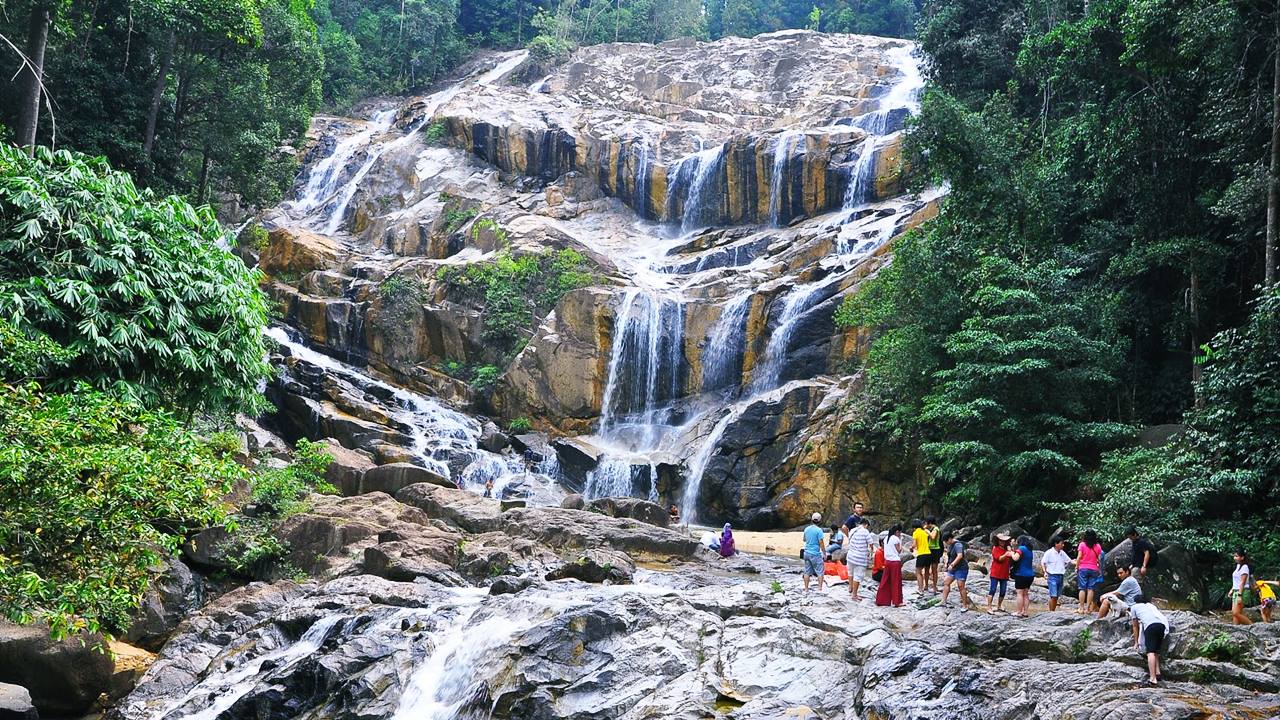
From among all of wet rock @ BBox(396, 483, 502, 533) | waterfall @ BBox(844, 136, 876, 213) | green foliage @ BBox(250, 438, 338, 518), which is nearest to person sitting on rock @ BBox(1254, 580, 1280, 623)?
wet rock @ BBox(396, 483, 502, 533)

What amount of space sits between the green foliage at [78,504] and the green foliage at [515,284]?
24629 millimetres

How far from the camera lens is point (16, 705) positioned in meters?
10.6

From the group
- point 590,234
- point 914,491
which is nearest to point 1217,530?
point 914,491

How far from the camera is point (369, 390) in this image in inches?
1209

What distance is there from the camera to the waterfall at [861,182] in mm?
37312

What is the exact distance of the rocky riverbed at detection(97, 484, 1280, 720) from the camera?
8.63 meters

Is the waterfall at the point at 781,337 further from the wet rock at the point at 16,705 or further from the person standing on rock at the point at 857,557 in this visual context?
the wet rock at the point at 16,705

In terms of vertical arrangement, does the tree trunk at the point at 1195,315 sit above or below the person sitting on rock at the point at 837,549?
above

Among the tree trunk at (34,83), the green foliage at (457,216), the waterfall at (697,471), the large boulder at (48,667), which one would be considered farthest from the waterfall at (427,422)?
the large boulder at (48,667)

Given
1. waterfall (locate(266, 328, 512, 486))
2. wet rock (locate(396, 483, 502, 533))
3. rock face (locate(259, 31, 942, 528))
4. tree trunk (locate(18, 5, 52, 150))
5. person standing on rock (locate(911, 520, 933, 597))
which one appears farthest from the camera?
waterfall (locate(266, 328, 512, 486))

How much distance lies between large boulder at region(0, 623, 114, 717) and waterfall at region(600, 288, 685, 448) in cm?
2028

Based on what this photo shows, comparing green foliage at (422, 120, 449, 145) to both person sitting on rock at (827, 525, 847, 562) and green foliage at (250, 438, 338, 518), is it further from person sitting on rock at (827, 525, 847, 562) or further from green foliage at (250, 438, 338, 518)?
person sitting on rock at (827, 525, 847, 562)

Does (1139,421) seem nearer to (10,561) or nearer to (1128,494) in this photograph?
(1128,494)

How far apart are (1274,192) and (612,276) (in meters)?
22.4
